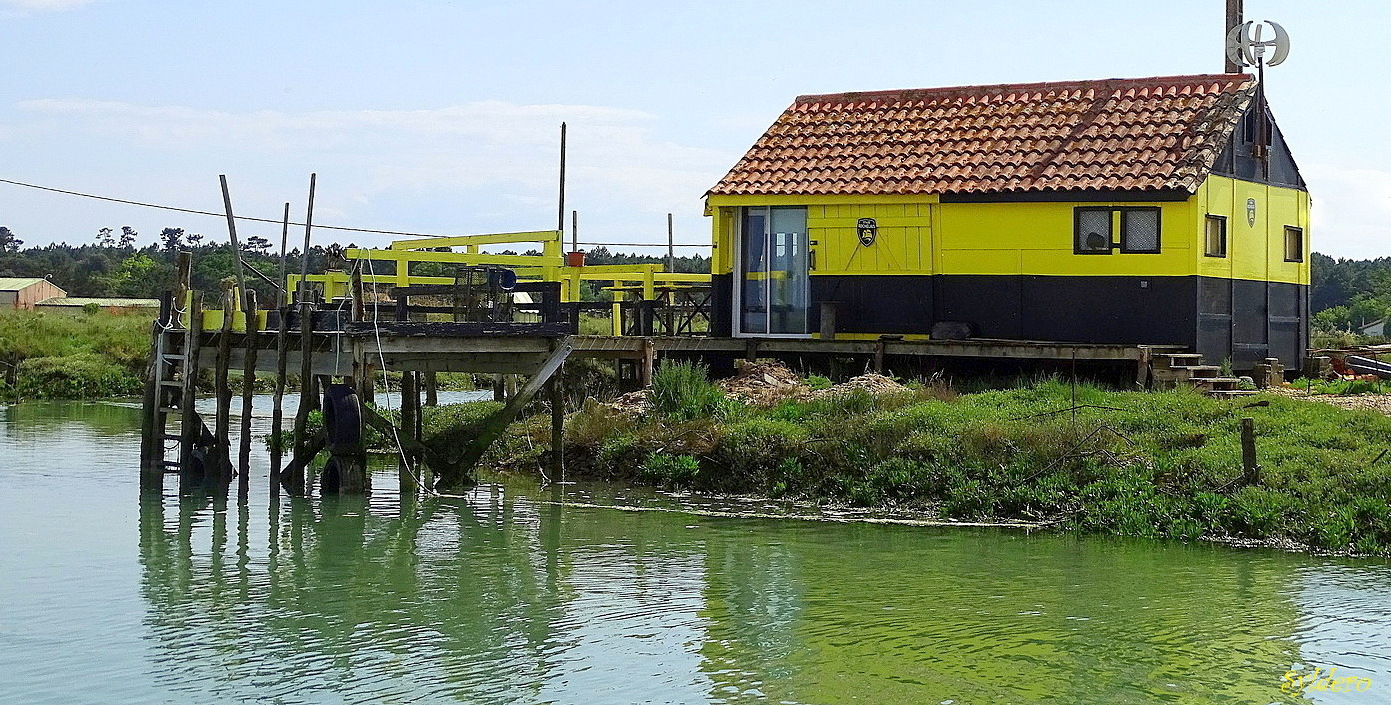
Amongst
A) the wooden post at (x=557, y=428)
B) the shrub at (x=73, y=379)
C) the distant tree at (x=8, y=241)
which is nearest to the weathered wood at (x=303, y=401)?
the wooden post at (x=557, y=428)

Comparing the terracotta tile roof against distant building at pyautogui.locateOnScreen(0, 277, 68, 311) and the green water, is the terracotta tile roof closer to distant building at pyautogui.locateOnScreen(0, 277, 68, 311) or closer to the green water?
the green water

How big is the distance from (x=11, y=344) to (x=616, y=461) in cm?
2708

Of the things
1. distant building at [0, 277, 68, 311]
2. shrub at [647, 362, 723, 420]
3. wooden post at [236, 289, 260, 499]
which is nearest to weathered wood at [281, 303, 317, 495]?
wooden post at [236, 289, 260, 499]

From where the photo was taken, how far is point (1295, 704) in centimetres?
1089

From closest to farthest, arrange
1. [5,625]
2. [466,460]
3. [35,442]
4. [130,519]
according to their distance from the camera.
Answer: [5,625] < [130,519] < [466,460] < [35,442]

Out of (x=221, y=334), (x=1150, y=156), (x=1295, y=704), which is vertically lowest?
(x=1295, y=704)

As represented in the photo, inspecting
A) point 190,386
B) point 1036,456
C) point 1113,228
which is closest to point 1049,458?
point 1036,456

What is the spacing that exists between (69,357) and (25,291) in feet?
140

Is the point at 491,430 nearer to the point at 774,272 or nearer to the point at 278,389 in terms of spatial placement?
the point at 278,389

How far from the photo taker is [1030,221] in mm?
24906

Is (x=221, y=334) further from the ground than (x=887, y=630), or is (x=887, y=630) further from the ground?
(x=221, y=334)

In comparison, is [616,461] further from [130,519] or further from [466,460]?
[130,519]

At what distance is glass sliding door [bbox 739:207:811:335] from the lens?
2673cm

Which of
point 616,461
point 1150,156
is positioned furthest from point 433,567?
point 1150,156
